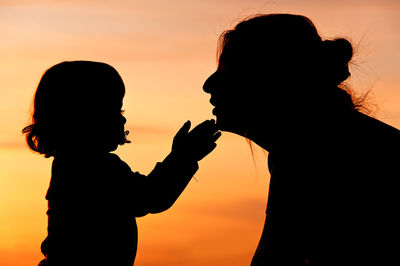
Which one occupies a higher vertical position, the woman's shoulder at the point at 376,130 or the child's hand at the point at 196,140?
the child's hand at the point at 196,140

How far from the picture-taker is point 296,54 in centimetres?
280

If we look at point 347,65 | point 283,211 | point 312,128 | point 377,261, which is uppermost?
point 347,65

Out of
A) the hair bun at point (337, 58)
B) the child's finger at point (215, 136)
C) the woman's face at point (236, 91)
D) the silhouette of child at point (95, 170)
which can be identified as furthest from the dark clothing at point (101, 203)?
the hair bun at point (337, 58)

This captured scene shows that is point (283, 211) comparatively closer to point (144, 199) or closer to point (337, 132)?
point (337, 132)

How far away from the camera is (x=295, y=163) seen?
2.34m

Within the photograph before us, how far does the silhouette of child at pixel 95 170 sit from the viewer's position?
351 centimetres

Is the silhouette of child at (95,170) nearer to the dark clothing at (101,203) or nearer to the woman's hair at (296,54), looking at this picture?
the dark clothing at (101,203)

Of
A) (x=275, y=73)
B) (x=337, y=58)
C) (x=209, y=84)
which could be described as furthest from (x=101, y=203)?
(x=337, y=58)

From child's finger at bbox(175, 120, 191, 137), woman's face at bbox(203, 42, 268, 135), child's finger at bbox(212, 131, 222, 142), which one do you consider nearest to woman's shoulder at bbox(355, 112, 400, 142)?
woman's face at bbox(203, 42, 268, 135)

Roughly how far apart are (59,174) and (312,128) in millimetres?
1885

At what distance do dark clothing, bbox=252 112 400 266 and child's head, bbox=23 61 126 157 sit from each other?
159 centimetres

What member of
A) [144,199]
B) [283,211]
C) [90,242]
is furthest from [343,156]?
[90,242]

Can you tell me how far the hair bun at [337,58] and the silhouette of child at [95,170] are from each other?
0.98m

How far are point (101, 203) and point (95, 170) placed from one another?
0.21 metres
